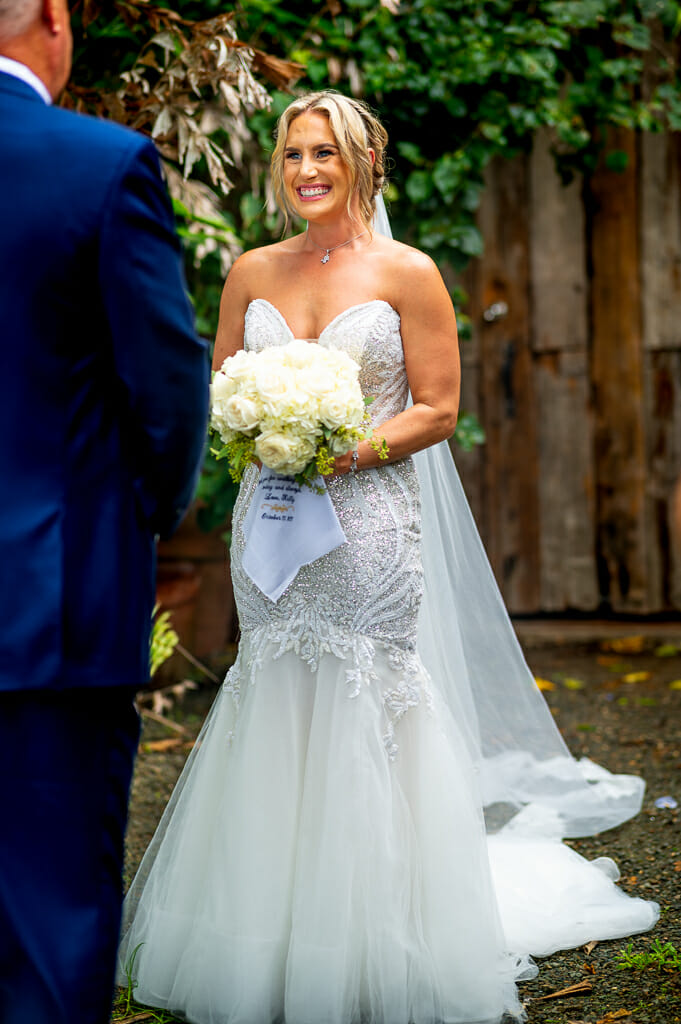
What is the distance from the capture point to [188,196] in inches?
183

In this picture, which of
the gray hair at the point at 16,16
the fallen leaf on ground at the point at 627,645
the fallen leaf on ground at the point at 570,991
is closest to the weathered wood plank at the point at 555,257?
the fallen leaf on ground at the point at 627,645

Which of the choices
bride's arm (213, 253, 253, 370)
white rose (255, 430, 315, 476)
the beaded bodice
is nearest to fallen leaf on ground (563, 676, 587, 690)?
the beaded bodice

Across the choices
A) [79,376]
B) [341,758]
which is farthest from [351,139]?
[341,758]

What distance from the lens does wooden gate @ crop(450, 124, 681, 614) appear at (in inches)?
257

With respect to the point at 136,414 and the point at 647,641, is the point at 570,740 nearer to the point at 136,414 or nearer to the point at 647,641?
the point at 647,641

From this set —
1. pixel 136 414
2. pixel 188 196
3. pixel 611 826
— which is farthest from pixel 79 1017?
pixel 188 196

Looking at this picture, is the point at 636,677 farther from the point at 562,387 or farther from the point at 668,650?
the point at 562,387

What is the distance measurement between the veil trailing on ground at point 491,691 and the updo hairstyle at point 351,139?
251mm

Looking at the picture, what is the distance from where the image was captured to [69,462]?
1747mm

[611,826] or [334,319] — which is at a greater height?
[334,319]

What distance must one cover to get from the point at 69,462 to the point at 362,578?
4.07ft

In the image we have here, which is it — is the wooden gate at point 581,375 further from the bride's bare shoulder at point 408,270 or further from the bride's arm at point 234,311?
the bride's bare shoulder at point 408,270

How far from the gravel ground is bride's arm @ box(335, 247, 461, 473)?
4.89 ft

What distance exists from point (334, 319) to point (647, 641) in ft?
13.9
